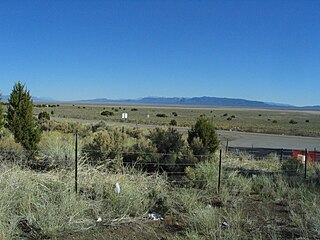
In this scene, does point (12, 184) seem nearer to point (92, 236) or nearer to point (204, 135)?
A: point (92, 236)

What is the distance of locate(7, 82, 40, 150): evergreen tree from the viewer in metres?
16.7

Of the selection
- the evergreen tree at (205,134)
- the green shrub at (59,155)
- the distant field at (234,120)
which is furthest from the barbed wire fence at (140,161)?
the distant field at (234,120)

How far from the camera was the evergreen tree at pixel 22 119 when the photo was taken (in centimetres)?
1666

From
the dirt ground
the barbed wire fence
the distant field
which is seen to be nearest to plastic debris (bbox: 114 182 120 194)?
the dirt ground

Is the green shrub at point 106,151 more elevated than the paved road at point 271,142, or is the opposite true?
the green shrub at point 106,151

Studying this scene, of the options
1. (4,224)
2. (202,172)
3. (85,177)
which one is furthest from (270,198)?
(4,224)

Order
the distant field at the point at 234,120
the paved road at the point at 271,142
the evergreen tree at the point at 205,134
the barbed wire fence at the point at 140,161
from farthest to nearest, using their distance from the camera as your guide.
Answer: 1. the distant field at the point at 234,120
2. the paved road at the point at 271,142
3. the evergreen tree at the point at 205,134
4. the barbed wire fence at the point at 140,161

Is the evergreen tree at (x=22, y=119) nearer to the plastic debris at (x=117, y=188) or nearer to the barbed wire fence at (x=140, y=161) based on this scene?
the barbed wire fence at (x=140, y=161)

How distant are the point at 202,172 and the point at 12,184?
16.7 ft

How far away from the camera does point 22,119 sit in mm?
17250

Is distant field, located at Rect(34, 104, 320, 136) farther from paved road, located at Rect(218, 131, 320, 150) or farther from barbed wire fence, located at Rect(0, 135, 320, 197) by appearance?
paved road, located at Rect(218, 131, 320, 150)

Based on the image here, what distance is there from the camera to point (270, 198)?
944cm

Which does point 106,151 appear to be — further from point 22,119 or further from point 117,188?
point 22,119

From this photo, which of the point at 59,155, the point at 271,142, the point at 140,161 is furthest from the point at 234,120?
the point at 59,155
